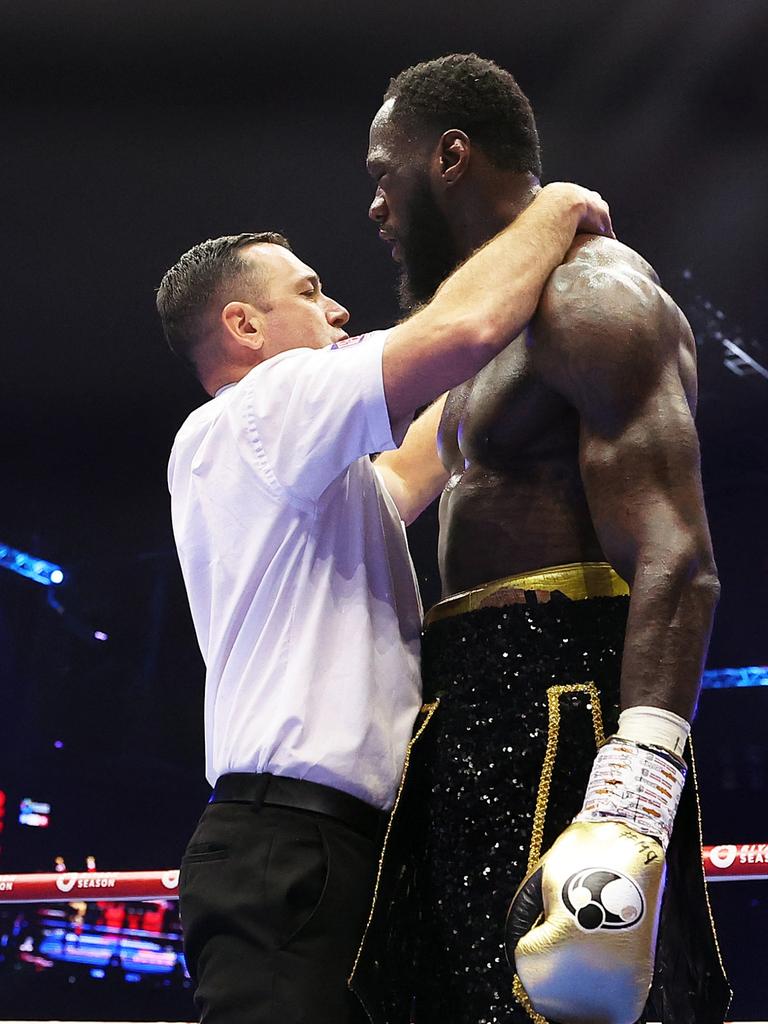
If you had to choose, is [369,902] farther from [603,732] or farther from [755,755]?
[755,755]

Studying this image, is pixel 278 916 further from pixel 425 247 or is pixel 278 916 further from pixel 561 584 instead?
→ pixel 425 247

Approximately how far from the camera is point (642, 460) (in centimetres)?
118

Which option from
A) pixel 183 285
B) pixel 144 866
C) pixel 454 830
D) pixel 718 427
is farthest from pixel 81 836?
pixel 454 830

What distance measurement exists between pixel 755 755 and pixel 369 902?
5.26m

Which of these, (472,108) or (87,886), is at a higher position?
(472,108)

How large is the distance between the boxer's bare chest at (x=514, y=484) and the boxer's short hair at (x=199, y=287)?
1.89 ft

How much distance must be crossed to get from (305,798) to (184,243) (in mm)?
4519

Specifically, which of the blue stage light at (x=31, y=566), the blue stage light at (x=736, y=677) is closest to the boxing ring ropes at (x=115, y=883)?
the blue stage light at (x=736, y=677)

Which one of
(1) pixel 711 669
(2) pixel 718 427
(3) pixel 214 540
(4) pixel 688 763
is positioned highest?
(2) pixel 718 427

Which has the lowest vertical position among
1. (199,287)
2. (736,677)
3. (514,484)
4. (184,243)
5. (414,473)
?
(514,484)

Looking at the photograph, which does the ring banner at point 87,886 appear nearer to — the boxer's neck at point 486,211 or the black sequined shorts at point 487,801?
the black sequined shorts at point 487,801

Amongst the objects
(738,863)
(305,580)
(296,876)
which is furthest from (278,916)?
(738,863)

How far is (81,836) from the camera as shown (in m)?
6.47

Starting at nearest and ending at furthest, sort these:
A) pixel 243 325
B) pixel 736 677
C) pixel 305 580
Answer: pixel 305 580
pixel 243 325
pixel 736 677
